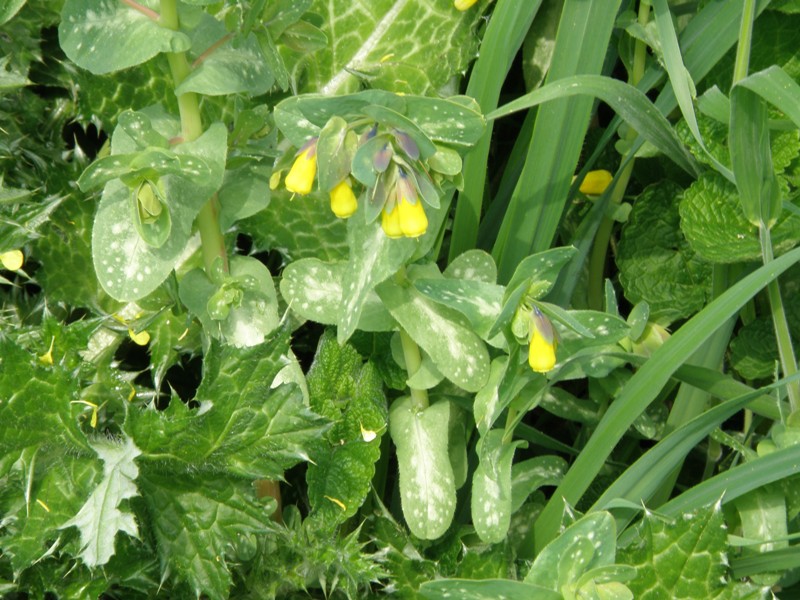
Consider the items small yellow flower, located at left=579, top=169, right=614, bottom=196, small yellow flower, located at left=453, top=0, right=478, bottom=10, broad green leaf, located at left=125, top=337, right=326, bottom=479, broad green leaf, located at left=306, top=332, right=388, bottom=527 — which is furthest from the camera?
small yellow flower, located at left=579, top=169, right=614, bottom=196

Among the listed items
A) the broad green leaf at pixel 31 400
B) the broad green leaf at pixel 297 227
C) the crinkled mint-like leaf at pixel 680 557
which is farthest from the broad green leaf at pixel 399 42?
the crinkled mint-like leaf at pixel 680 557

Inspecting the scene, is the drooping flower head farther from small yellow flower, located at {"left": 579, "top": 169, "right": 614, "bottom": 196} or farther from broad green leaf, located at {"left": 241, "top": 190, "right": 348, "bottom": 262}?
small yellow flower, located at {"left": 579, "top": 169, "right": 614, "bottom": 196}

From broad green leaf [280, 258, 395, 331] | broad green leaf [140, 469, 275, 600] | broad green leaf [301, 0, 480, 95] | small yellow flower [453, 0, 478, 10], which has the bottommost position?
broad green leaf [140, 469, 275, 600]

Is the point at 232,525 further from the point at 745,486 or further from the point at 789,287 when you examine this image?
the point at 789,287

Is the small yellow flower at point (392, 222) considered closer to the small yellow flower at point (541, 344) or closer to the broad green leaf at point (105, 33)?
the small yellow flower at point (541, 344)

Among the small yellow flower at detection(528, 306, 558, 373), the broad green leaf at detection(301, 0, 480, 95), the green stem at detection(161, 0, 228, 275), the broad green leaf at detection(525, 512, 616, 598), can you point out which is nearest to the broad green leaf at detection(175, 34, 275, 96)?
the green stem at detection(161, 0, 228, 275)

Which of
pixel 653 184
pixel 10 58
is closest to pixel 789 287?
pixel 653 184

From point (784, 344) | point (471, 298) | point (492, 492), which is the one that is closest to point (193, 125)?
point (471, 298)
